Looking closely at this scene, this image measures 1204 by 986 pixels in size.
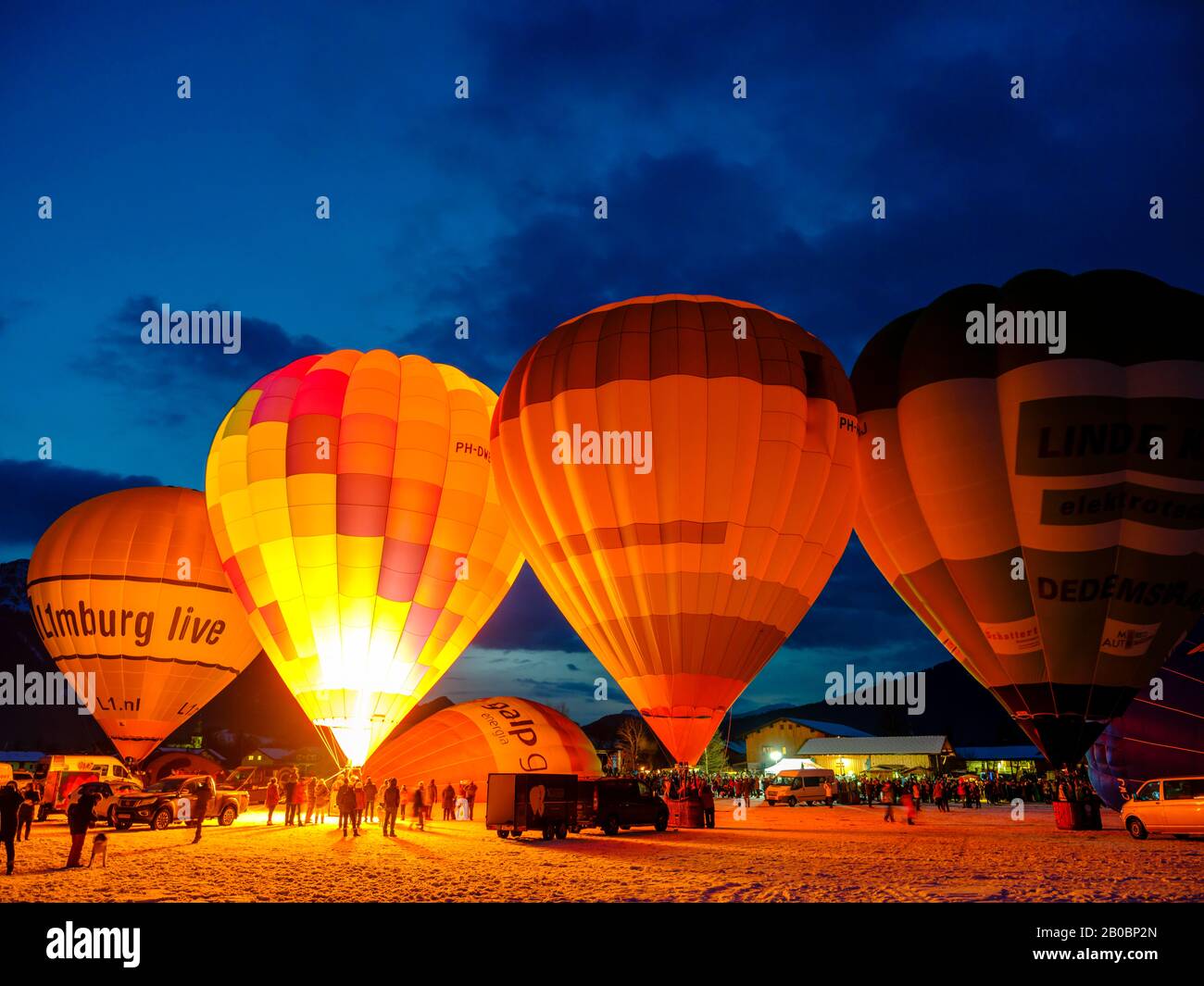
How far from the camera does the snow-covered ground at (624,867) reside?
10453mm

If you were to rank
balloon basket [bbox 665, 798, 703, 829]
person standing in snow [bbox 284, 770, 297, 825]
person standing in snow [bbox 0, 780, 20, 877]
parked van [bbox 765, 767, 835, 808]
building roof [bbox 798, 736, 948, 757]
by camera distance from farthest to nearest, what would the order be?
building roof [bbox 798, 736, 948, 757] → parked van [bbox 765, 767, 835, 808] → person standing in snow [bbox 284, 770, 297, 825] → balloon basket [bbox 665, 798, 703, 829] → person standing in snow [bbox 0, 780, 20, 877]

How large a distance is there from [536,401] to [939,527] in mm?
8531

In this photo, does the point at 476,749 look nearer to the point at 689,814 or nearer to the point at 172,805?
the point at 689,814

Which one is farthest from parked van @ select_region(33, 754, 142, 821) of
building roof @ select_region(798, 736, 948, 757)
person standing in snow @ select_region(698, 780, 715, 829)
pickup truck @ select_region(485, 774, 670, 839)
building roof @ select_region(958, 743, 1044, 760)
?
building roof @ select_region(958, 743, 1044, 760)

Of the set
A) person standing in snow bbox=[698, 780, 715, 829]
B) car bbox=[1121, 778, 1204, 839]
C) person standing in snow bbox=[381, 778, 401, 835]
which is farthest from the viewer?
person standing in snow bbox=[698, 780, 715, 829]

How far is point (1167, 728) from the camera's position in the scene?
822 inches

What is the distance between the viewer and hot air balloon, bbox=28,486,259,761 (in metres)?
27.6

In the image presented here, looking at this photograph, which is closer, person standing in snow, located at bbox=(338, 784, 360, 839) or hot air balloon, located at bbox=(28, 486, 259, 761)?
person standing in snow, located at bbox=(338, 784, 360, 839)

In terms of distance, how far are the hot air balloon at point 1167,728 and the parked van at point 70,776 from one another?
23.4 metres

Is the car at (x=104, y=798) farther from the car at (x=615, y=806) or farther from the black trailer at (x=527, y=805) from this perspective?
the car at (x=615, y=806)

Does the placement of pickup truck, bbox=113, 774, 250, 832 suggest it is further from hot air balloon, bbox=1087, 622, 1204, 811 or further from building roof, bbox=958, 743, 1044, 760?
building roof, bbox=958, 743, 1044, 760

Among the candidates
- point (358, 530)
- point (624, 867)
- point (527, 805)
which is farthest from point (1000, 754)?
point (624, 867)

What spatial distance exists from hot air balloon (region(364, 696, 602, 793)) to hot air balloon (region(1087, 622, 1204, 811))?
14.5 meters
